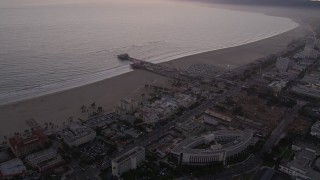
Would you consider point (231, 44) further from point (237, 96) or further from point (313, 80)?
point (237, 96)

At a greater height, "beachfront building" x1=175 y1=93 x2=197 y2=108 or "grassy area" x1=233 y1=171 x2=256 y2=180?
"beachfront building" x1=175 y1=93 x2=197 y2=108

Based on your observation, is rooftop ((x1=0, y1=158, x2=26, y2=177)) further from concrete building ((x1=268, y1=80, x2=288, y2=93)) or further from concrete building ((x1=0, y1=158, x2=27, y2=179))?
concrete building ((x1=268, y1=80, x2=288, y2=93))

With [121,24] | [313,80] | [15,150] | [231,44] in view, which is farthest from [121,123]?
[121,24]

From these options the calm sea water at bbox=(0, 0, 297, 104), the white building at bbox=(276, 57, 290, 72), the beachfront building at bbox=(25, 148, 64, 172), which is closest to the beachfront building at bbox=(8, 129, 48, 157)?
the beachfront building at bbox=(25, 148, 64, 172)

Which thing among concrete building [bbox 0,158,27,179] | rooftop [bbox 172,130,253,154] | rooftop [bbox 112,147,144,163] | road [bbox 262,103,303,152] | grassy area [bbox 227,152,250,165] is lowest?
road [bbox 262,103,303,152]

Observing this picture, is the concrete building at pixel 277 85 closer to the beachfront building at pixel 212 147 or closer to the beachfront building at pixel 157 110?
the beachfront building at pixel 157 110

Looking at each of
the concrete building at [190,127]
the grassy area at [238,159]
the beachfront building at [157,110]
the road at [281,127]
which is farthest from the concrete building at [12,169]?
the road at [281,127]
